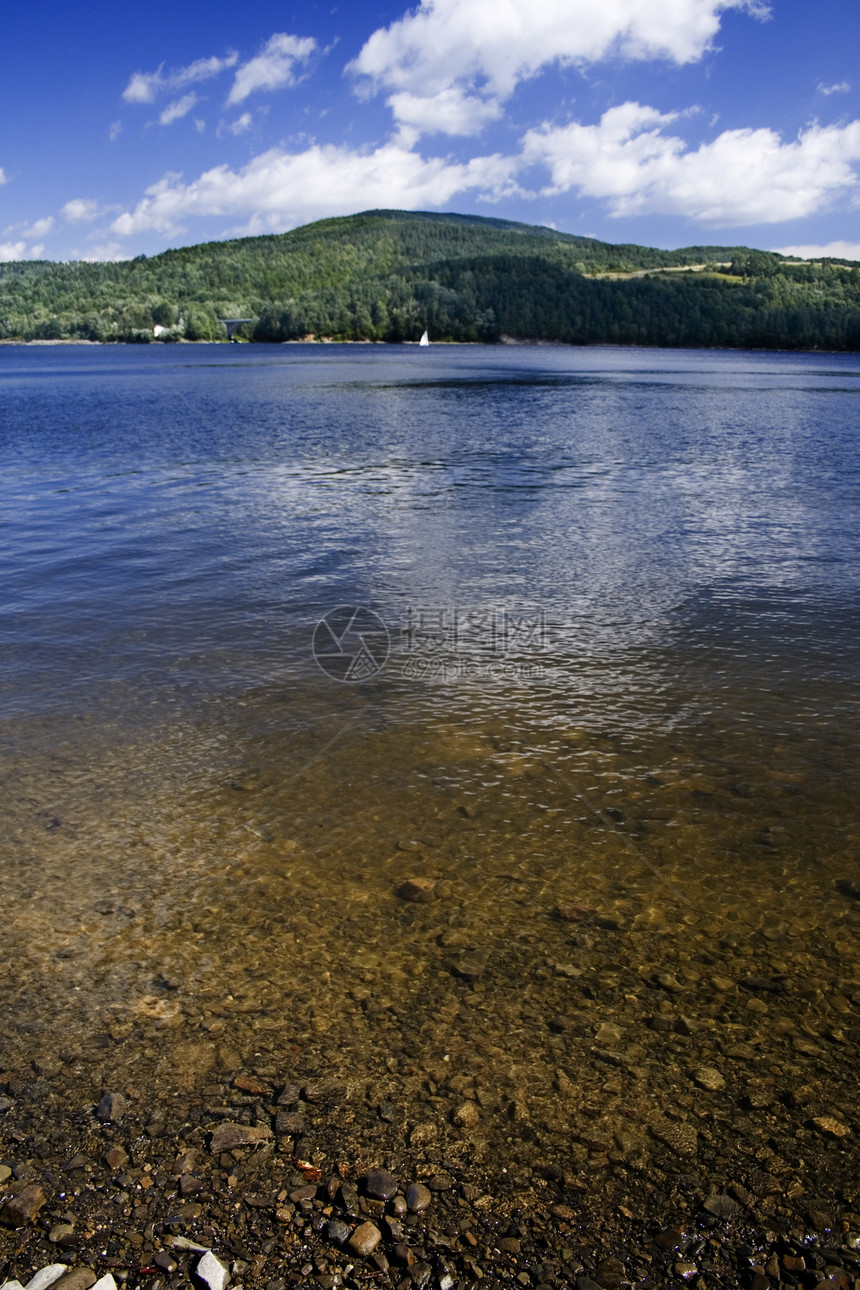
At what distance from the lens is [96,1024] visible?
5.25m

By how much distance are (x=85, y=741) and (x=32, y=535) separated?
12522mm

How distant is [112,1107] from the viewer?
4.61 m

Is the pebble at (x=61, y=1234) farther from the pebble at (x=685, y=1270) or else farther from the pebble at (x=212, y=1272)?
the pebble at (x=685, y=1270)

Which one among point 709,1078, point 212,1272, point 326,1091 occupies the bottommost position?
point 709,1078

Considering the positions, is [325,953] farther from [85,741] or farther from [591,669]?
[591,669]

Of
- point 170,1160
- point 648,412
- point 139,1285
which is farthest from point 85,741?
point 648,412

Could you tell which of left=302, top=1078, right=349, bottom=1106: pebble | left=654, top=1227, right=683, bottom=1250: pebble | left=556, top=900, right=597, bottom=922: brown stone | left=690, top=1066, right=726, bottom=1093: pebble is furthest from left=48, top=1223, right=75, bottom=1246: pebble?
left=556, top=900, right=597, bottom=922: brown stone

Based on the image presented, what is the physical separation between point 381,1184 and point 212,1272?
844 millimetres

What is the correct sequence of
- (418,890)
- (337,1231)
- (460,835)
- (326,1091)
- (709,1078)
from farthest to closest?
1. (460,835)
2. (418,890)
3. (709,1078)
4. (326,1091)
5. (337,1231)

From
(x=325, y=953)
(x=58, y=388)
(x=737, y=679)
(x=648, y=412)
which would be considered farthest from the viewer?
(x=58, y=388)

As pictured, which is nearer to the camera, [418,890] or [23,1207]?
[23,1207]

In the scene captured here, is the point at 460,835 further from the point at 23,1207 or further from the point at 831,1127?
the point at 23,1207

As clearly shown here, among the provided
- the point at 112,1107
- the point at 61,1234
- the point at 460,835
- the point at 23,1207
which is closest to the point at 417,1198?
the point at 61,1234

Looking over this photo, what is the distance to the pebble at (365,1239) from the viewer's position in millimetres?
3828
